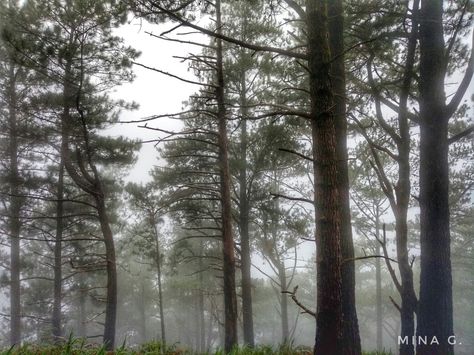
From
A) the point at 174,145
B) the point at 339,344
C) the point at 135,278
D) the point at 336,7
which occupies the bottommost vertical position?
the point at 135,278

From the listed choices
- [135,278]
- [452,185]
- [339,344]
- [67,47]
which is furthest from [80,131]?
[135,278]

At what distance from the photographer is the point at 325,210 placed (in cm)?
391

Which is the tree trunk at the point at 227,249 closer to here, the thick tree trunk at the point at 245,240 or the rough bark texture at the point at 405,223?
the rough bark texture at the point at 405,223

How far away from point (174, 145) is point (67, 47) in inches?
186

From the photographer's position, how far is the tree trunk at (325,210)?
3814 millimetres

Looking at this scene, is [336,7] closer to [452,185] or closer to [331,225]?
[331,225]

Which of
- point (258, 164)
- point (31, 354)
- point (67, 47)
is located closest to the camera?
point (31, 354)

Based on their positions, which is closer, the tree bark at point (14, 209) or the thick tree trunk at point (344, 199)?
the thick tree trunk at point (344, 199)

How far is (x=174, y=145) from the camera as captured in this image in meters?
12.4

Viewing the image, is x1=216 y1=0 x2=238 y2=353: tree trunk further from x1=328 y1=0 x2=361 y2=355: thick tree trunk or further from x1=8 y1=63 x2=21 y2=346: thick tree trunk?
x1=8 y1=63 x2=21 y2=346: thick tree trunk

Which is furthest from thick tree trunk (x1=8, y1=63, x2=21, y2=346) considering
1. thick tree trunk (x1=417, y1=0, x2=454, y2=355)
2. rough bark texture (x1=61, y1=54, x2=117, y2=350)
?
thick tree trunk (x1=417, y1=0, x2=454, y2=355)

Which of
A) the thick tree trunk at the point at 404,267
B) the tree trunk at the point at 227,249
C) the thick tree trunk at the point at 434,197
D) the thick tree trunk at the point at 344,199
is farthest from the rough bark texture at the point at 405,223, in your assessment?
the tree trunk at the point at 227,249

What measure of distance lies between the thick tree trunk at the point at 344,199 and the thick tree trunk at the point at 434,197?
110 centimetres

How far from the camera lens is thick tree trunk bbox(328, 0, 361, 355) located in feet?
15.2
